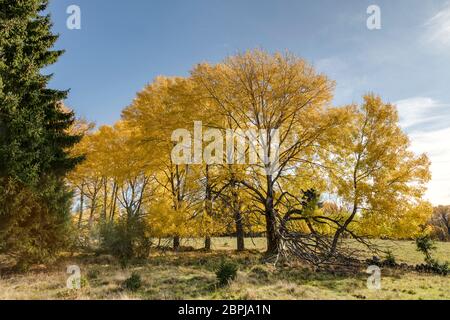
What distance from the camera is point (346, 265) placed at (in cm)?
1167

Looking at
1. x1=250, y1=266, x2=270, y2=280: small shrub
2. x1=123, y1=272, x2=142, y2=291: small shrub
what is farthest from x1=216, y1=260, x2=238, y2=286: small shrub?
x1=123, y1=272, x2=142, y2=291: small shrub

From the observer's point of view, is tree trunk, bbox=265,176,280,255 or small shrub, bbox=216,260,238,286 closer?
small shrub, bbox=216,260,238,286

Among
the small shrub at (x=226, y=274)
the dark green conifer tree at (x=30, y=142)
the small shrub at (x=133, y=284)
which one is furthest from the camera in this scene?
the dark green conifer tree at (x=30, y=142)

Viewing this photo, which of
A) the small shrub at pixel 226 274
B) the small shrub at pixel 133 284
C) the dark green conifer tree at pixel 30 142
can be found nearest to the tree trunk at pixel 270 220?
the small shrub at pixel 226 274

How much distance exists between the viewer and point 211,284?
29.5ft

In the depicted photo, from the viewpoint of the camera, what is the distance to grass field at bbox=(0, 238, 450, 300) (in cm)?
777

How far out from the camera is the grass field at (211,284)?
777cm

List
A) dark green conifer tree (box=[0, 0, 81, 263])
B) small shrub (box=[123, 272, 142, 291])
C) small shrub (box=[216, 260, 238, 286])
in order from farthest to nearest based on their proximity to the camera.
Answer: dark green conifer tree (box=[0, 0, 81, 263])
small shrub (box=[216, 260, 238, 286])
small shrub (box=[123, 272, 142, 291])

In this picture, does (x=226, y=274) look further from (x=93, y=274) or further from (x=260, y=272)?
(x=93, y=274)

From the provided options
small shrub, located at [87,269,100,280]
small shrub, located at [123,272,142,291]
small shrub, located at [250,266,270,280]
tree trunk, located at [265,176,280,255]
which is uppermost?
tree trunk, located at [265,176,280,255]

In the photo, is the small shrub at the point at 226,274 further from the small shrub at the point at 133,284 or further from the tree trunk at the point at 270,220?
the tree trunk at the point at 270,220

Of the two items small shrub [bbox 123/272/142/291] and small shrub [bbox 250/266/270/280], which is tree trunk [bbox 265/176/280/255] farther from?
small shrub [bbox 123/272/142/291]

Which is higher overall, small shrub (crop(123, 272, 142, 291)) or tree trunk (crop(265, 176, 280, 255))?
tree trunk (crop(265, 176, 280, 255))

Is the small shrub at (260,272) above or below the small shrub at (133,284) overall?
below
